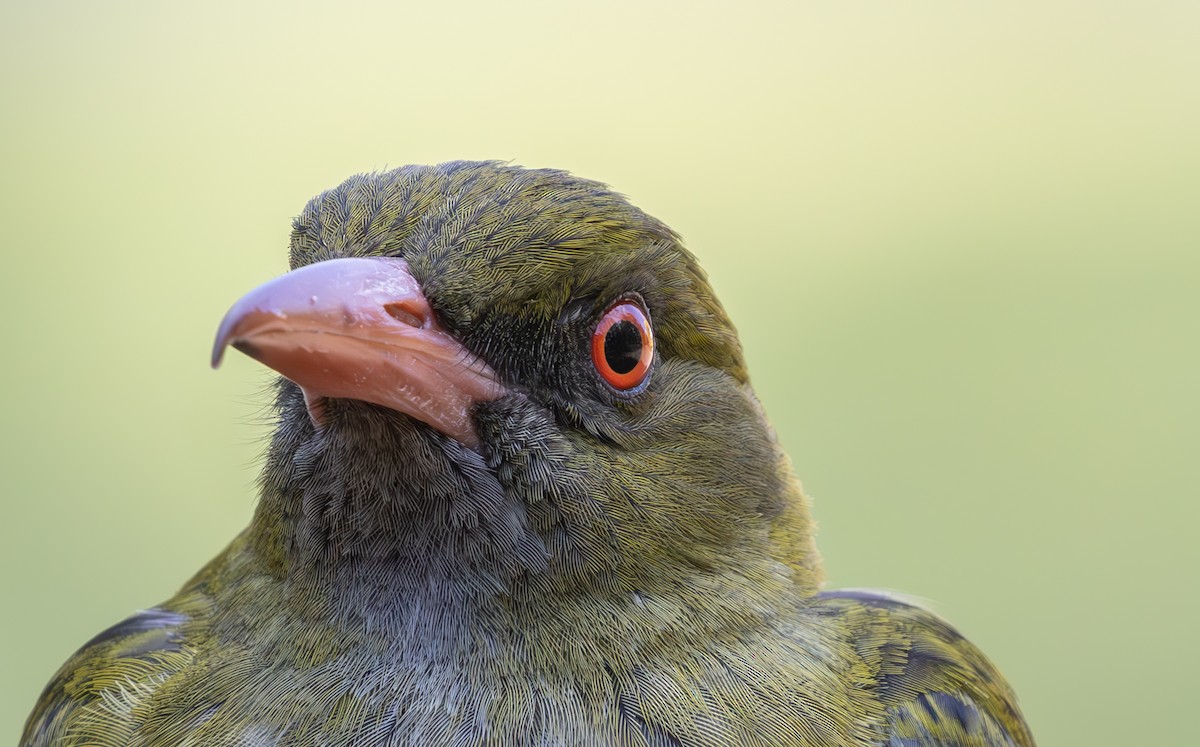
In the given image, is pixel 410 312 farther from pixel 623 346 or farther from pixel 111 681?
pixel 111 681

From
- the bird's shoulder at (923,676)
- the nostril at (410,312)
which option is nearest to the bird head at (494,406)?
the nostril at (410,312)

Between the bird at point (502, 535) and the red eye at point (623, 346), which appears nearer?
the bird at point (502, 535)

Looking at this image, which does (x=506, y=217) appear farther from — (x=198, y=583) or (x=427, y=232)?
(x=198, y=583)

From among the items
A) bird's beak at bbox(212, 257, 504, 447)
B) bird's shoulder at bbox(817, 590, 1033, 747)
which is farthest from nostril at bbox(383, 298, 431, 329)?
bird's shoulder at bbox(817, 590, 1033, 747)

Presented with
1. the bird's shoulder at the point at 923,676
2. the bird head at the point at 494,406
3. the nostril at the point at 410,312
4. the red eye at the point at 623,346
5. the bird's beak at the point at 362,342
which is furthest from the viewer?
the bird's shoulder at the point at 923,676

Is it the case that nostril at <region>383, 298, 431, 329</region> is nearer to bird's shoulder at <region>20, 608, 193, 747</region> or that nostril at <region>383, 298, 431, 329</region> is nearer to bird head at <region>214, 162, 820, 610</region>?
bird head at <region>214, 162, 820, 610</region>

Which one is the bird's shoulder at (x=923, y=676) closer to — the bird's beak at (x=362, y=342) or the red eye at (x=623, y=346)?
the red eye at (x=623, y=346)

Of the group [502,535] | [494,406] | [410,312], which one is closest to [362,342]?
[410,312]
